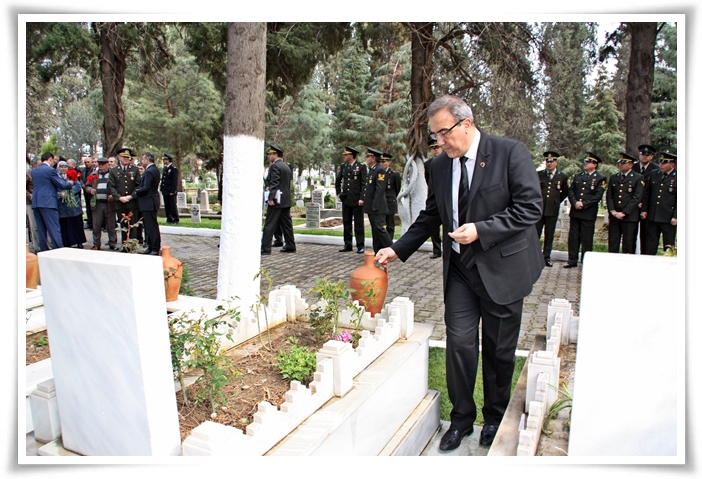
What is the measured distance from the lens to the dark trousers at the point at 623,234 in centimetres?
908

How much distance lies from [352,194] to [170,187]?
7510 millimetres

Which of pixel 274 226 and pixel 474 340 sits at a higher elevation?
pixel 274 226

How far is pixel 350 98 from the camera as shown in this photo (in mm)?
30703

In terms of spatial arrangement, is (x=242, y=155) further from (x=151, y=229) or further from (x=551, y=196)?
(x=551, y=196)

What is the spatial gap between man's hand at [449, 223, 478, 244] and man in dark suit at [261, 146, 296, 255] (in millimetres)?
7573

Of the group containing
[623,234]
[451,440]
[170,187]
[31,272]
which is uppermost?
[170,187]

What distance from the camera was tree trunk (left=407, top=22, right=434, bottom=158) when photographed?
10.6 m

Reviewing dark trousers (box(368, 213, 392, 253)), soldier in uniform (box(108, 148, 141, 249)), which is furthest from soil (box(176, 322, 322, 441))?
soldier in uniform (box(108, 148, 141, 249))

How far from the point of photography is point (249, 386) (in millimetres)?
3268

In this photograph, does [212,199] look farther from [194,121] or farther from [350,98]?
[350,98]

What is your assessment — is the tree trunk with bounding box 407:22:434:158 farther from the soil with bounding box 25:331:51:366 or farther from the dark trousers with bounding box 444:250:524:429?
the soil with bounding box 25:331:51:366

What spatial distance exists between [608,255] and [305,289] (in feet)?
19.1

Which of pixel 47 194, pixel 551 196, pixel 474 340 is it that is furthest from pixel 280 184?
pixel 474 340
